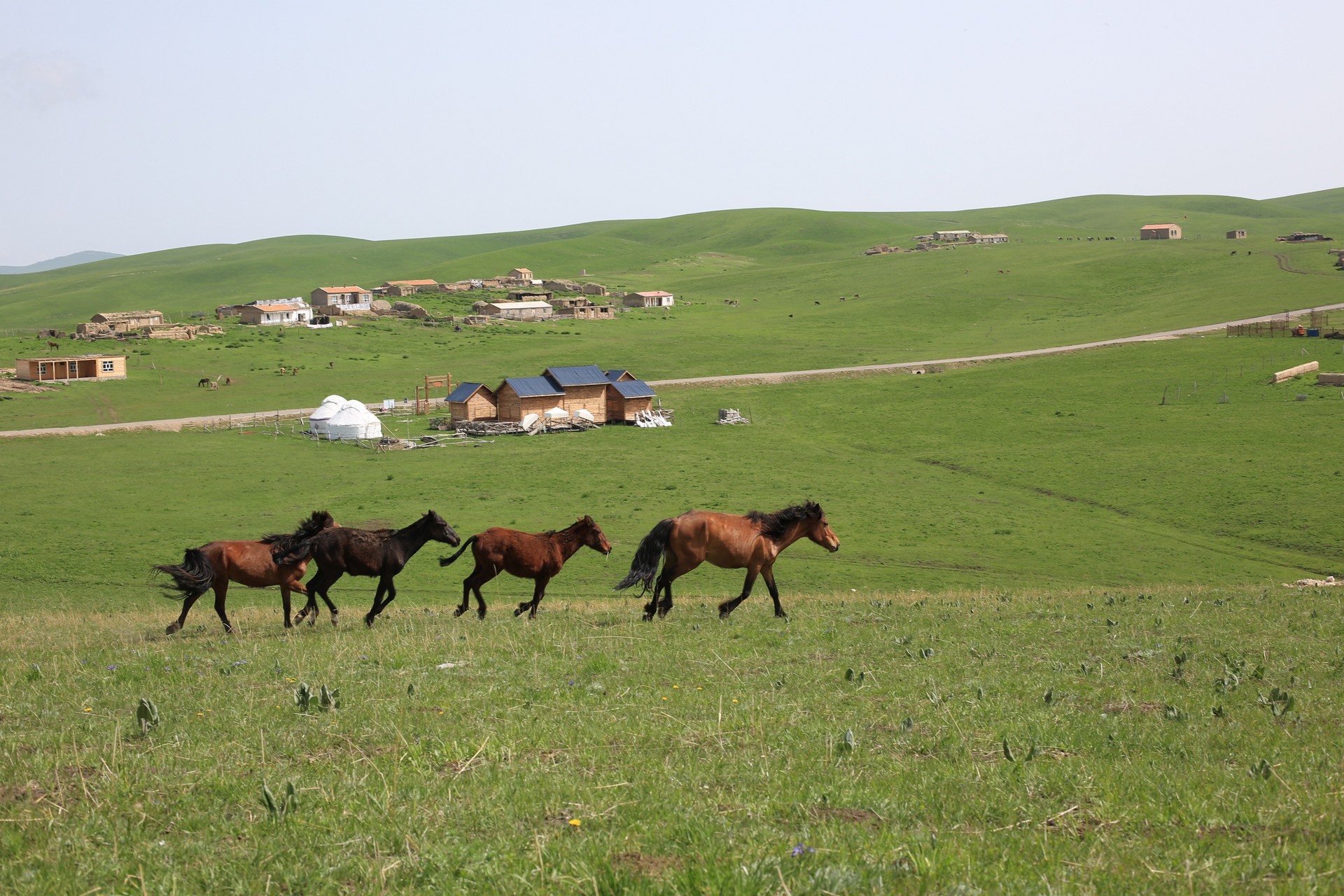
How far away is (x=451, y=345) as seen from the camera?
104688 mm

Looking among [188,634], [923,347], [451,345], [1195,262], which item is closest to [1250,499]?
[188,634]

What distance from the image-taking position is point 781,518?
62.2 ft

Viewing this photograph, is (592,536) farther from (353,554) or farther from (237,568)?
(237,568)

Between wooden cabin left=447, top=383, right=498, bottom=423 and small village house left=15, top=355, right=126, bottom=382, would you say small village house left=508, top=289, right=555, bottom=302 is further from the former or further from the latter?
wooden cabin left=447, top=383, right=498, bottom=423

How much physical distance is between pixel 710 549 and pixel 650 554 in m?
1.17

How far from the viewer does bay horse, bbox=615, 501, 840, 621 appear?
58.3 feet

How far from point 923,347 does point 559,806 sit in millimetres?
99802

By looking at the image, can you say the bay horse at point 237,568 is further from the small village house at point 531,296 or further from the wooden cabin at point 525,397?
the small village house at point 531,296

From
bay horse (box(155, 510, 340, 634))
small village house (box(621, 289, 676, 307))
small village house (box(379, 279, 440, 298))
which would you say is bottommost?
bay horse (box(155, 510, 340, 634))

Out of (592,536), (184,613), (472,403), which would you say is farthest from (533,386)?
(184,613)

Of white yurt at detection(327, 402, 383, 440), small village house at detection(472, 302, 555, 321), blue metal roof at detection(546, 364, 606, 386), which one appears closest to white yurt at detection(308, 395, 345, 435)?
white yurt at detection(327, 402, 383, 440)

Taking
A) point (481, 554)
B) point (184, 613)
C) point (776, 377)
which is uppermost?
point (776, 377)

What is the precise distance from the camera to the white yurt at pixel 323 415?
6419cm

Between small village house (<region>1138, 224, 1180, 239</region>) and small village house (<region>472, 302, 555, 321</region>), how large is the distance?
12924 cm
